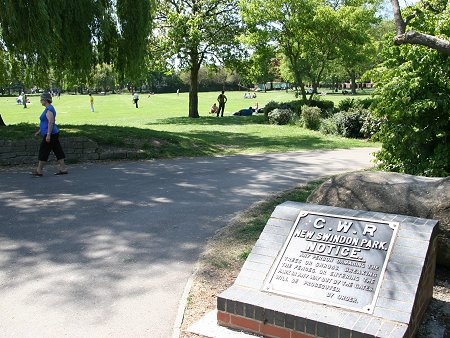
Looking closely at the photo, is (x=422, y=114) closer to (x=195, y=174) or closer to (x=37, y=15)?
(x=195, y=174)

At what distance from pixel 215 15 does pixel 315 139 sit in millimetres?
13216

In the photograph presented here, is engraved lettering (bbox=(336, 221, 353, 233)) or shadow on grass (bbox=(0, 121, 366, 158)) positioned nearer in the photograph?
engraved lettering (bbox=(336, 221, 353, 233))

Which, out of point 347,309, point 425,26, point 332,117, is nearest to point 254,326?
point 347,309

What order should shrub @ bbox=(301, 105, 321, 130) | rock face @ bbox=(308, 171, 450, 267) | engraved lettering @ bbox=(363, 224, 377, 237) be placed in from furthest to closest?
shrub @ bbox=(301, 105, 321, 130) → rock face @ bbox=(308, 171, 450, 267) → engraved lettering @ bbox=(363, 224, 377, 237)

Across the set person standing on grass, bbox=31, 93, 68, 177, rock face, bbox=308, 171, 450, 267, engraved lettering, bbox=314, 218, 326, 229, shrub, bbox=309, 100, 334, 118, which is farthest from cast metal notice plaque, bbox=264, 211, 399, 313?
shrub, bbox=309, 100, 334, 118

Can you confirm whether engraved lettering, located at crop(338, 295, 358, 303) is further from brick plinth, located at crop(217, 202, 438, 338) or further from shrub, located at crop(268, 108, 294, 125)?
shrub, located at crop(268, 108, 294, 125)

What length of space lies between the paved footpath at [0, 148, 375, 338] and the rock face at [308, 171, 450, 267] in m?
1.95

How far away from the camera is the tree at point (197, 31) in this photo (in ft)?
89.8

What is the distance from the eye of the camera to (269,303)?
157 inches

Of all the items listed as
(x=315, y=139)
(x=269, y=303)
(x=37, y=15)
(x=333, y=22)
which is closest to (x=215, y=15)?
(x=333, y=22)

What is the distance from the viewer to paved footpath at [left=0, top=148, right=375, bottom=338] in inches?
173

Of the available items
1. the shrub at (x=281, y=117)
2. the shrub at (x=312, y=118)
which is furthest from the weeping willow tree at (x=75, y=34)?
the shrub at (x=281, y=117)

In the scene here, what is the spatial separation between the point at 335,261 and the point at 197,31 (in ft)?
79.1

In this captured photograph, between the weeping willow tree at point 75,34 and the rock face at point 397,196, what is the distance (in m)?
9.82
